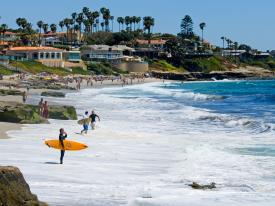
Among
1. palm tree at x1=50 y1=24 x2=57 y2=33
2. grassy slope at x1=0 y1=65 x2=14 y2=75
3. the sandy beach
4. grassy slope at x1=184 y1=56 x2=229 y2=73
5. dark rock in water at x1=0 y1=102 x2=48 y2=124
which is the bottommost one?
the sandy beach

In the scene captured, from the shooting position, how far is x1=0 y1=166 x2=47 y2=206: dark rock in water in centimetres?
1056

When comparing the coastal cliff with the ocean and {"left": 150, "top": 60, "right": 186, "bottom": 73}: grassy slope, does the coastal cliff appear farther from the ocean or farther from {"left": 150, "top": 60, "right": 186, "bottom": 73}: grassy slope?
the ocean

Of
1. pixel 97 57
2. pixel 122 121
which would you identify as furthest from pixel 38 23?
pixel 122 121

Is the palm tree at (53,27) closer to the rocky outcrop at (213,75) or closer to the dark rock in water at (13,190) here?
the rocky outcrop at (213,75)

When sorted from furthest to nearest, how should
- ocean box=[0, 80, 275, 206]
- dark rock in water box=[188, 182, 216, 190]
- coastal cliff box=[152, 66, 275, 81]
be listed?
coastal cliff box=[152, 66, 275, 81] → dark rock in water box=[188, 182, 216, 190] → ocean box=[0, 80, 275, 206]

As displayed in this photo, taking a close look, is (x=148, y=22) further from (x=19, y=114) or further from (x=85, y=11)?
(x=19, y=114)

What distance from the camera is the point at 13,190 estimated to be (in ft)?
35.1

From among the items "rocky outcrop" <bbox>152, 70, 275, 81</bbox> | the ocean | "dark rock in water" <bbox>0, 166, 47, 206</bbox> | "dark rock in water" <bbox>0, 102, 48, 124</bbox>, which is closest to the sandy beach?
the ocean

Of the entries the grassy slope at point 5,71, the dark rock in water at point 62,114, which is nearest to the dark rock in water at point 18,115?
the dark rock in water at point 62,114

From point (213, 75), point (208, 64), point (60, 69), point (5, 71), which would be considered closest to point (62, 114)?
point (5, 71)

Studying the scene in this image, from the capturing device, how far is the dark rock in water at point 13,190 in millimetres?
10562

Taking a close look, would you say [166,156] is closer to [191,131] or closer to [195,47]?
[191,131]

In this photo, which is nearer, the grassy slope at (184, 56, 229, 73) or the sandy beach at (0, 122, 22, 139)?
the sandy beach at (0, 122, 22, 139)

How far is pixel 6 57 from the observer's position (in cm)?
11181
